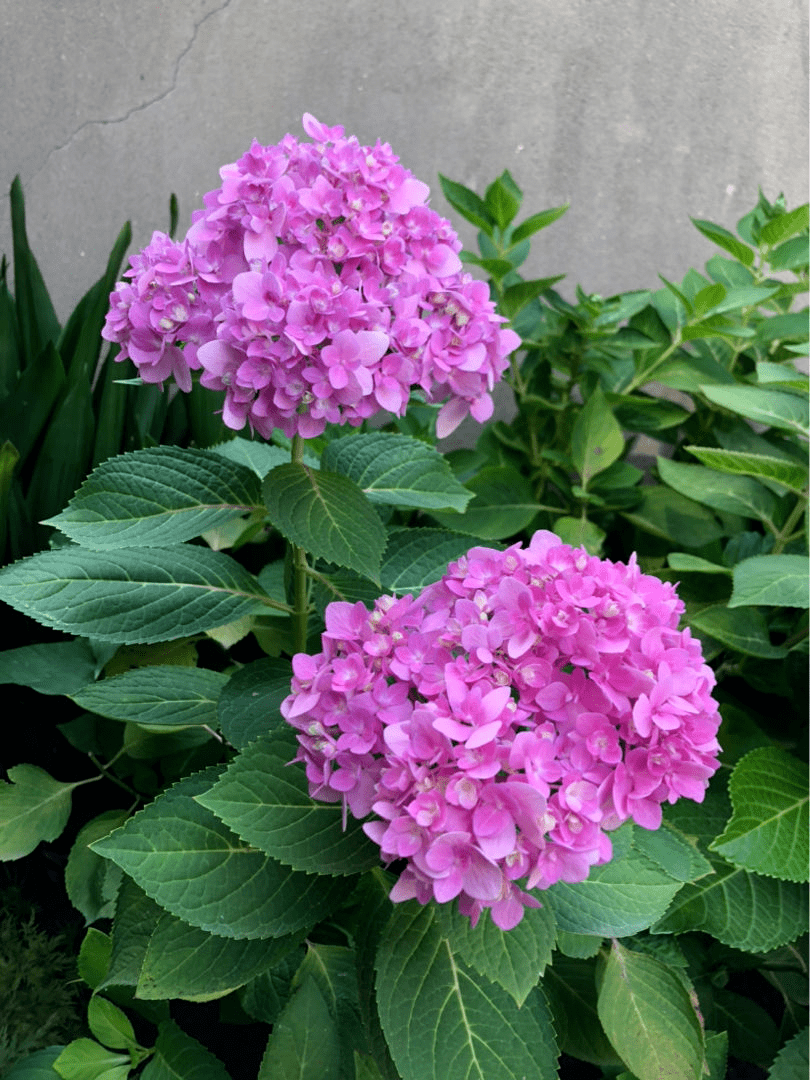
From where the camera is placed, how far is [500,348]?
645mm

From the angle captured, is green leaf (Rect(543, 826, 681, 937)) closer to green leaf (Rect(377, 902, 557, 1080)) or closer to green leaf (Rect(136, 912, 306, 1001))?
green leaf (Rect(377, 902, 557, 1080))

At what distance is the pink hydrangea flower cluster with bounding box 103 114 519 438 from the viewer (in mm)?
556

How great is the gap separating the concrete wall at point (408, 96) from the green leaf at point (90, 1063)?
44.7 inches

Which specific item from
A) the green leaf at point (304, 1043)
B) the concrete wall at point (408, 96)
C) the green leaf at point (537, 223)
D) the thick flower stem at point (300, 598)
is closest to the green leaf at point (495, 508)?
the green leaf at point (537, 223)

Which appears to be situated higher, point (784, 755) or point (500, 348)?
point (500, 348)

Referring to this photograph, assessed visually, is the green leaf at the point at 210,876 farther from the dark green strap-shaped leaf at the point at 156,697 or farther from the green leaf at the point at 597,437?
the green leaf at the point at 597,437

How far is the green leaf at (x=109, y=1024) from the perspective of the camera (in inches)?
28.1

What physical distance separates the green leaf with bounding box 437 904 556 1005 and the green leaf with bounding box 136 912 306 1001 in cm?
17

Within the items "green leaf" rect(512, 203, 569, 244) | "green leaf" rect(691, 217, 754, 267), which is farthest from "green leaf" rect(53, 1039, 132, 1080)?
"green leaf" rect(691, 217, 754, 267)

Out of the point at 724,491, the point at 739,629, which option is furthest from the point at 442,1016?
the point at 724,491

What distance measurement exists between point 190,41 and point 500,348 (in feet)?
3.47

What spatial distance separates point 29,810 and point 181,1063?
0.30 meters

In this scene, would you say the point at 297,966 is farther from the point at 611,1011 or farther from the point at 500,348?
the point at 500,348

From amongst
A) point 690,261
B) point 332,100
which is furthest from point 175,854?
point 690,261
